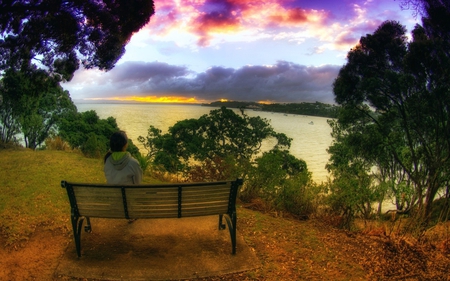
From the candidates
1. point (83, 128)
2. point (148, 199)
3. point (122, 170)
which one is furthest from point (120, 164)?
point (83, 128)

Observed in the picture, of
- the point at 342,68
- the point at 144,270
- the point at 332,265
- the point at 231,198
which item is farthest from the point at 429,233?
the point at 342,68

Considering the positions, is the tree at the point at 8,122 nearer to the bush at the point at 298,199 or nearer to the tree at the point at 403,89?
the tree at the point at 403,89

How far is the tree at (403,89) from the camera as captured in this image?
11.4 m

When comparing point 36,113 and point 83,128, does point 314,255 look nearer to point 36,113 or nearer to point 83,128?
point 83,128

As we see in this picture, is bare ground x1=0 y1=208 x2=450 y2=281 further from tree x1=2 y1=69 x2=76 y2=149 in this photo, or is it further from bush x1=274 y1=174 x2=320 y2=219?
tree x1=2 y1=69 x2=76 y2=149

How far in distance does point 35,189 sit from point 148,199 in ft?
11.9

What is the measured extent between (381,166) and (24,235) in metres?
21.0

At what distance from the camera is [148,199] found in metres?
3.21

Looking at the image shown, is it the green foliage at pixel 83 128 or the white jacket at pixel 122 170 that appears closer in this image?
the white jacket at pixel 122 170

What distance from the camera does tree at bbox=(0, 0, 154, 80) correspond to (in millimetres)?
8453

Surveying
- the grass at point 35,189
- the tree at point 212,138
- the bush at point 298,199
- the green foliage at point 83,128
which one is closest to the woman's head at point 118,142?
the grass at point 35,189

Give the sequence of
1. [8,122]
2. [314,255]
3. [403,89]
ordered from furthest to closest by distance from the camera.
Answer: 1. [8,122]
2. [403,89]
3. [314,255]

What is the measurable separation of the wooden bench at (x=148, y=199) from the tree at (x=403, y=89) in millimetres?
11228

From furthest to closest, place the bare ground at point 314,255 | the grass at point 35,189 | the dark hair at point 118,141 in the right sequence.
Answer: the grass at point 35,189 → the dark hair at point 118,141 → the bare ground at point 314,255
